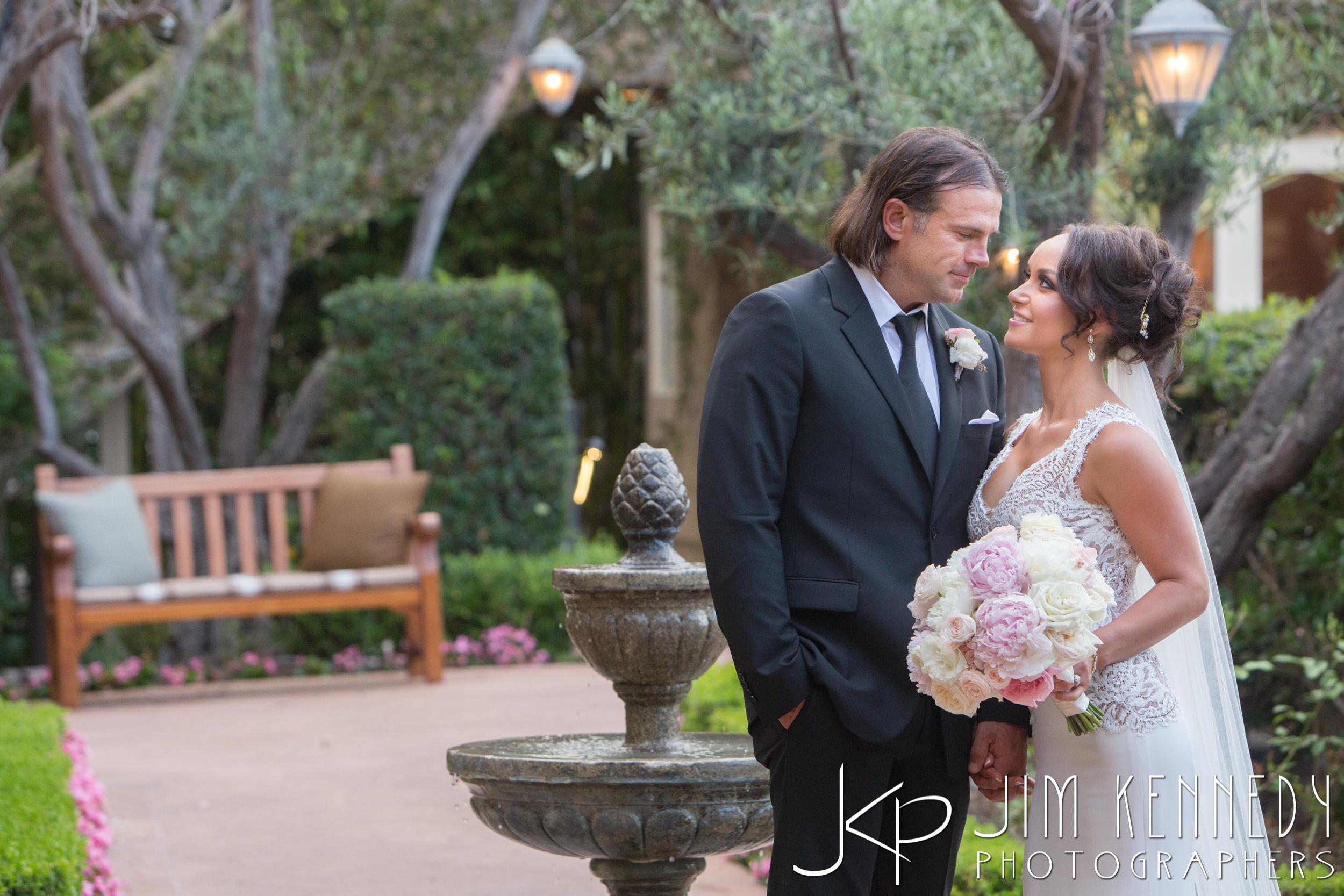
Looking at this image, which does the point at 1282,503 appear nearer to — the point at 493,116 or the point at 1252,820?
the point at 1252,820

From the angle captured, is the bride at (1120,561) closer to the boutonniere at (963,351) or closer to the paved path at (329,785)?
the boutonniere at (963,351)

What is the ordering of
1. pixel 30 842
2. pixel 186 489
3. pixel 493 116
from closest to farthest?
pixel 30 842
pixel 186 489
pixel 493 116

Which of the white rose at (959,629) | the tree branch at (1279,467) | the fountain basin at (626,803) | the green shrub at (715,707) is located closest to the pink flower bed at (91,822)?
the fountain basin at (626,803)

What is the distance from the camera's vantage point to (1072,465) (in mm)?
2521

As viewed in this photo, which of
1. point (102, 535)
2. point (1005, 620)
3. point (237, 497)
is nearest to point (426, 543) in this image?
point (237, 497)

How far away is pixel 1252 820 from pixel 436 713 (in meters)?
4.71

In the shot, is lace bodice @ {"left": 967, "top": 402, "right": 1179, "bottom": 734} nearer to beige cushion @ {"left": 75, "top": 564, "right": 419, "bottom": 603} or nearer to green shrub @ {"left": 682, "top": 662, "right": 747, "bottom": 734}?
green shrub @ {"left": 682, "top": 662, "right": 747, "bottom": 734}

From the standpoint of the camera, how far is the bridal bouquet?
7.33 feet

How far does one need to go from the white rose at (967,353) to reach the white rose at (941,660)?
563 mm

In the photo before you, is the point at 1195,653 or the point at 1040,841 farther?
the point at 1195,653

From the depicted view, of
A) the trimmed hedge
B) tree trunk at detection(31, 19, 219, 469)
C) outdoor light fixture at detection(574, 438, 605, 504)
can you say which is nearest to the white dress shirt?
tree trunk at detection(31, 19, 219, 469)

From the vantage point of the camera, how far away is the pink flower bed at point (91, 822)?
3.80 m

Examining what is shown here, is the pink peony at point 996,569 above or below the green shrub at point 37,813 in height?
above

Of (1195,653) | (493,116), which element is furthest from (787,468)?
(493,116)
